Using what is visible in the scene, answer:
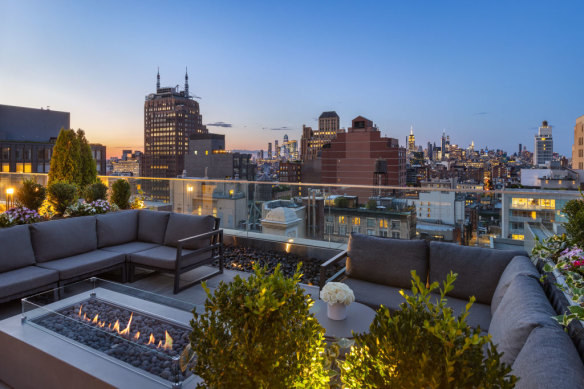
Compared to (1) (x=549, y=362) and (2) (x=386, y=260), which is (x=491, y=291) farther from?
(1) (x=549, y=362)

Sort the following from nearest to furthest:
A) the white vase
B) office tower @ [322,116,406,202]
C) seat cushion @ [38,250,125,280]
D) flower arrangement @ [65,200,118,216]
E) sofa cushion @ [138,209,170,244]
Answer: the white vase, seat cushion @ [38,250,125,280], sofa cushion @ [138,209,170,244], flower arrangement @ [65,200,118,216], office tower @ [322,116,406,202]

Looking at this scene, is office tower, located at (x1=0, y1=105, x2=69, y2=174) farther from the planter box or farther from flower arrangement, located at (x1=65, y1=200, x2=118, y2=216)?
the planter box

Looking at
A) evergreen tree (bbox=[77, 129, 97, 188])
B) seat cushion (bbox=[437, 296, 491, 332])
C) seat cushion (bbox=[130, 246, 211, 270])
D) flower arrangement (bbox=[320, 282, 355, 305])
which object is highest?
evergreen tree (bbox=[77, 129, 97, 188])

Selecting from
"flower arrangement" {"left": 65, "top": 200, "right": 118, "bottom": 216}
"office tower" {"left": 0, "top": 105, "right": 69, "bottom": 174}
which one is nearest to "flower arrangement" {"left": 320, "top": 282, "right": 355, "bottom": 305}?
"flower arrangement" {"left": 65, "top": 200, "right": 118, "bottom": 216}

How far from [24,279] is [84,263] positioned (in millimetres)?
608

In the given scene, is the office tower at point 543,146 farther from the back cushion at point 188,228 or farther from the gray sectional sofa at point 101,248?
the gray sectional sofa at point 101,248

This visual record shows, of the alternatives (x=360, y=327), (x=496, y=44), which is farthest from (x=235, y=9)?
(x=496, y=44)

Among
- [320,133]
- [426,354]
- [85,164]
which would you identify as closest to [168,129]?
[320,133]

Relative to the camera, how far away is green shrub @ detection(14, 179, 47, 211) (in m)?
5.57

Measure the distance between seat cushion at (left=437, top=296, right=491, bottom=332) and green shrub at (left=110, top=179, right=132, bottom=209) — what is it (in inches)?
→ 235

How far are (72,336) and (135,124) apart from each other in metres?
25.8

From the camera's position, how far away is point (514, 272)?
2.50m

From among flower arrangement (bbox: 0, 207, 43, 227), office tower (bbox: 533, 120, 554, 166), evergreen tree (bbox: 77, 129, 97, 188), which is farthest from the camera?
office tower (bbox: 533, 120, 554, 166)

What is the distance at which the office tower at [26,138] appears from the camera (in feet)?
78.6
